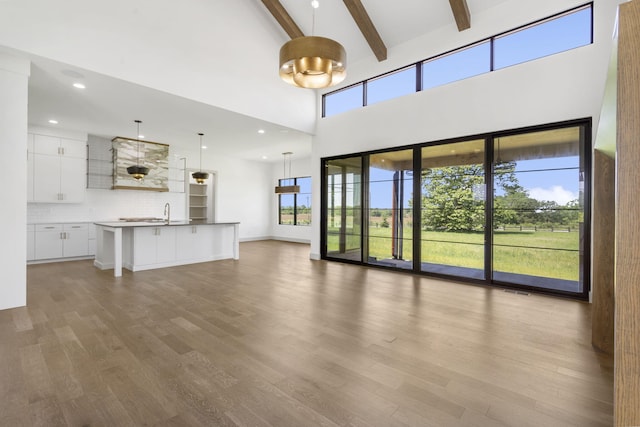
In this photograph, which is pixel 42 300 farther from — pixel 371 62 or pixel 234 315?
pixel 371 62

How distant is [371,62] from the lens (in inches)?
254

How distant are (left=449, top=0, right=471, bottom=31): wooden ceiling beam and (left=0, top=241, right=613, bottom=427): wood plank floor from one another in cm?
431

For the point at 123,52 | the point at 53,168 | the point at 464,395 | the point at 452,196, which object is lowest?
the point at 464,395

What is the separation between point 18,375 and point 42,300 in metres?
2.28

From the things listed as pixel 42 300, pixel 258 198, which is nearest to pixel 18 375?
pixel 42 300

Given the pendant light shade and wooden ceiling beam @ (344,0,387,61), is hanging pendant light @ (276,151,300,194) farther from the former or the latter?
the pendant light shade

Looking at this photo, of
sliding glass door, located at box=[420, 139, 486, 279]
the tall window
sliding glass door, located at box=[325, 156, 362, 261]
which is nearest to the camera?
sliding glass door, located at box=[420, 139, 486, 279]

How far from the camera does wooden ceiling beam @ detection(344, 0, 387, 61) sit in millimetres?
5320

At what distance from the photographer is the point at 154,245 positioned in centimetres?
605

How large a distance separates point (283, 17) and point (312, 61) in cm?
357

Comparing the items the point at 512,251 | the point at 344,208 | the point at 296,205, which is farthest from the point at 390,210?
the point at 296,205

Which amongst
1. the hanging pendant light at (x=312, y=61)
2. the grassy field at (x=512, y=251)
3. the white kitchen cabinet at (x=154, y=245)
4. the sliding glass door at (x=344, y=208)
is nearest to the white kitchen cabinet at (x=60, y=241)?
the white kitchen cabinet at (x=154, y=245)

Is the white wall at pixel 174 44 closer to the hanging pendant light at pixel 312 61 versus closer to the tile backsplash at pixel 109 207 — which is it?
the hanging pendant light at pixel 312 61

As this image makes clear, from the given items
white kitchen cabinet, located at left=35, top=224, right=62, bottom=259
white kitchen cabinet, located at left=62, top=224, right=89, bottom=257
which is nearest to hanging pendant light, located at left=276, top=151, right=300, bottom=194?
white kitchen cabinet, located at left=62, top=224, right=89, bottom=257
